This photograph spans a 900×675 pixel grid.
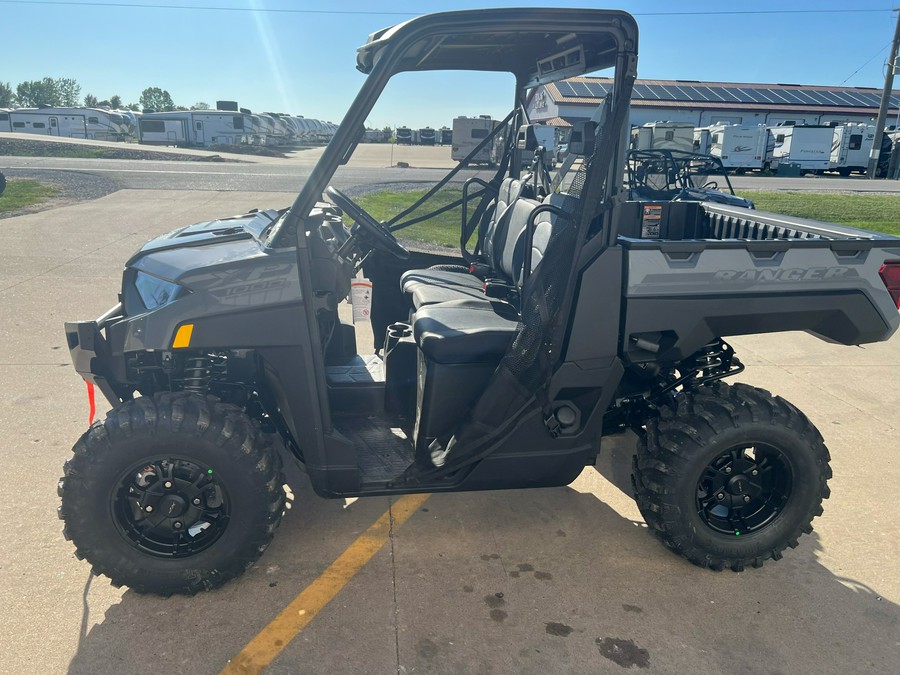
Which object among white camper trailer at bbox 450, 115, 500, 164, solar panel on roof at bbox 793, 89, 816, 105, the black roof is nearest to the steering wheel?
the black roof

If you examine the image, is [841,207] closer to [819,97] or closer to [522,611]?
[522,611]

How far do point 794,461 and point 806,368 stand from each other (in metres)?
2.99

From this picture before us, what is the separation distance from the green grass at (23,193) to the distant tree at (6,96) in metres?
107

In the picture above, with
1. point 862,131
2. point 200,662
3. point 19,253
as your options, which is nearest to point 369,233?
point 200,662

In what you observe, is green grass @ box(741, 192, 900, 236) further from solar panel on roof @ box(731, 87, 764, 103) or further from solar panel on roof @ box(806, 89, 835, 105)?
solar panel on roof @ box(806, 89, 835, 105)

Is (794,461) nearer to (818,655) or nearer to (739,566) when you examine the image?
(739,566)

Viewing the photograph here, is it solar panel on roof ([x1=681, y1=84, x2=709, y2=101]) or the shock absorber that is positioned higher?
solar panel on roof ([x1=681, y1=84, x2=709, y2=101])

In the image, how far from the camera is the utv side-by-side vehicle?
255cm

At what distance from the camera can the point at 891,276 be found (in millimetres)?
2889

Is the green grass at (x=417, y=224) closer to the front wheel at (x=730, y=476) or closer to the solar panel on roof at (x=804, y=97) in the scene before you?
the front wheel at (x=730, y=476)

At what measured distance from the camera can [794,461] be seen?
2930mm

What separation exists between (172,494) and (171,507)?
0.05 meters

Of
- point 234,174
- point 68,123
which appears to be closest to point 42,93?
point 68,123

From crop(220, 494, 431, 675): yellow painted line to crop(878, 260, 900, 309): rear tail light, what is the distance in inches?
90.7
